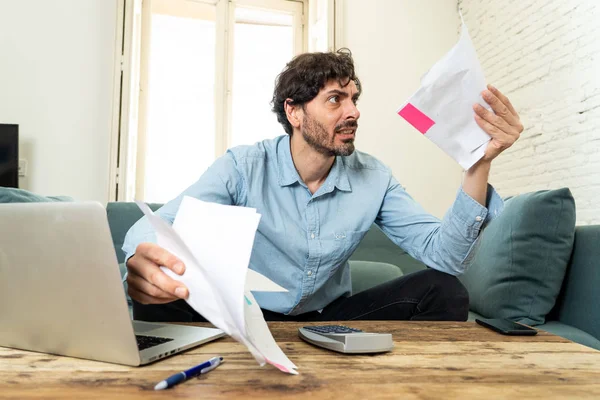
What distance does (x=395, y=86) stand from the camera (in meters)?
3.91

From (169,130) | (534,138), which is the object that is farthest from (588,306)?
(169,130)

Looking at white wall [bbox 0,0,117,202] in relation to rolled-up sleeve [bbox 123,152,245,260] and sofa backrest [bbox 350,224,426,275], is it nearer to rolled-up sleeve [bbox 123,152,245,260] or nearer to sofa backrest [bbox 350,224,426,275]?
sofa backrest [bbox 350,224,426,275]

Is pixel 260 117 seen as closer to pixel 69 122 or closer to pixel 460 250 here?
pixel 69 122

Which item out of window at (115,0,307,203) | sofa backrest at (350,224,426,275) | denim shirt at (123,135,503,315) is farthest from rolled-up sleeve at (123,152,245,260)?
window at (115,0,307,203)

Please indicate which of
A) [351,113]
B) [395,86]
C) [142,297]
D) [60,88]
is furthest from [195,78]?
[142,297]

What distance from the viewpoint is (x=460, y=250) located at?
1.18m

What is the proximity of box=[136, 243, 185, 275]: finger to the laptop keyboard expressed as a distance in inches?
4.9

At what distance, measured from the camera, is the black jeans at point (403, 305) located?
117 cm

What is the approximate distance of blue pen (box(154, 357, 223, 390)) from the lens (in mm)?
496

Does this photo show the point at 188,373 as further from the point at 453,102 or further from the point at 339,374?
the point at 453,102

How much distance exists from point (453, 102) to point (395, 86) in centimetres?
310

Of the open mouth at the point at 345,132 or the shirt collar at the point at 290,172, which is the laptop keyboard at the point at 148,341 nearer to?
the shirt collar at the point at 290,172

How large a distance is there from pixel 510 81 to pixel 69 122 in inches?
115

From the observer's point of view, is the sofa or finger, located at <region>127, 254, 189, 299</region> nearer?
finger, located at <region>127, 254, 189, 299</region>
